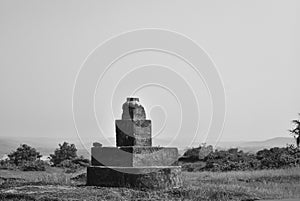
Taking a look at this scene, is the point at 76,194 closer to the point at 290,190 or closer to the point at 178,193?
the point at 178,193

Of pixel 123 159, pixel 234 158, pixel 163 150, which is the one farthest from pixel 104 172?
pixel 234 158

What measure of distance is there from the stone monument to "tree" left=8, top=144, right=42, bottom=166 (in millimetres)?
14988

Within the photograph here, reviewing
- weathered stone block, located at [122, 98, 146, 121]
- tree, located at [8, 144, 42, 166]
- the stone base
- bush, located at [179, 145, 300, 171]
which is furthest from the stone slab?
tree, located at [8, 144, 42, 166]

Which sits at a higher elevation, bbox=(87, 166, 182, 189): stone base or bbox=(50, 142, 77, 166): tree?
bbox=(50, 142, 77, 166): tree

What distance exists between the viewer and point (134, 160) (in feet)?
45.9

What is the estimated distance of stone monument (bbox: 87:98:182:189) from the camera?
1359 cm

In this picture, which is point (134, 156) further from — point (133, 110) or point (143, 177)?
point (133, 110)

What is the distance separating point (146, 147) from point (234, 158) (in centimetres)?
1488

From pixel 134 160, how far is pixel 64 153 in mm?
18129

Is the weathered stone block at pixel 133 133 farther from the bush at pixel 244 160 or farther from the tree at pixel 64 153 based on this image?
the tree at pixel 64 153

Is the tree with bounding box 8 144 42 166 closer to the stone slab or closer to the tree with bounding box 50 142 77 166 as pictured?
the tree with bounding box 50 142 77 166

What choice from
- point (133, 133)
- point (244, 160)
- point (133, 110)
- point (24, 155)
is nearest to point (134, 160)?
point (133, 133)

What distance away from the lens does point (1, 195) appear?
1142 cm

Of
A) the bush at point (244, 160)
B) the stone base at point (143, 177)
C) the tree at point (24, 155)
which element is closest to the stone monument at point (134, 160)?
the stone base at point (143, 177)
